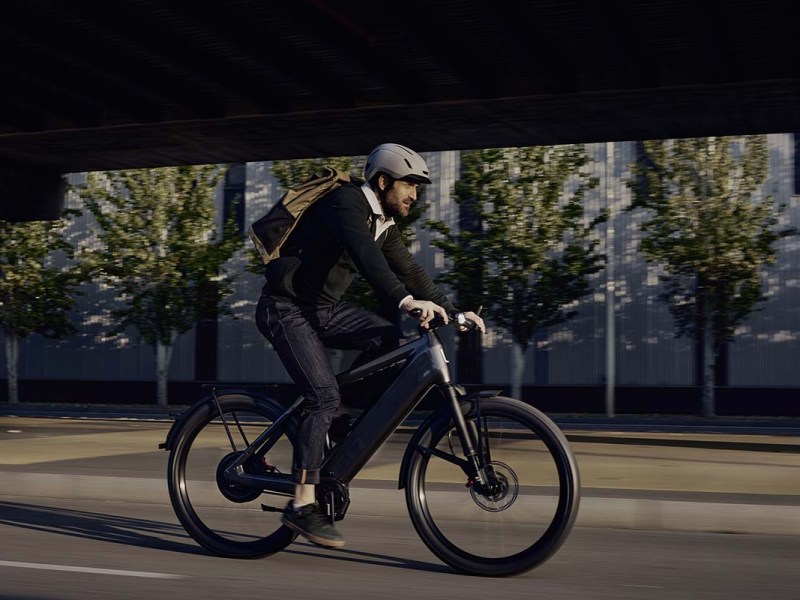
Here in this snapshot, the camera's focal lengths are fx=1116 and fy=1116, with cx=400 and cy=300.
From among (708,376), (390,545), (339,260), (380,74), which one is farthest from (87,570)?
(708,376)

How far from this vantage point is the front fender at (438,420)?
4953 mm

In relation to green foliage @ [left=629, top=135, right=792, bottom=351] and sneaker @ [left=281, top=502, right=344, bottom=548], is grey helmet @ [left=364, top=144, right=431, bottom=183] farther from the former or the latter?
green foliage @ [left=629, top=135, right=792, bottom=351]

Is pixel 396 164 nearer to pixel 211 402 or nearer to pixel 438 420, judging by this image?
pixel 438 420

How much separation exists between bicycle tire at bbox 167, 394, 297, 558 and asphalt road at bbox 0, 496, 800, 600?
0.33 ft

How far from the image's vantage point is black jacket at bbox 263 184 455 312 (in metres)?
4.93

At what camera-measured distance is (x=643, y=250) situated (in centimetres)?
2627

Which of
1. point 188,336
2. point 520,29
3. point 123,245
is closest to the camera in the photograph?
point 520,29

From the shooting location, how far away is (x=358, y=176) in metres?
27.3

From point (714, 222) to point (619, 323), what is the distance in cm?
418

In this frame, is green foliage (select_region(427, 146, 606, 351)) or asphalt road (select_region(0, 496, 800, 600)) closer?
asphalt road (select_region(0, 496, 800, 600))

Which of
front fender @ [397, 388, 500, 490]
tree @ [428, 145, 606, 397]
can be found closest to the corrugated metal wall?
tree @ [428, 145, 606, 397]

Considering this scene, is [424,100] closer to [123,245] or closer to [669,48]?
[669,48]

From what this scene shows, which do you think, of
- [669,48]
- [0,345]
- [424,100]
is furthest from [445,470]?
[0,345]

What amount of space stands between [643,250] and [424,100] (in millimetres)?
15100
